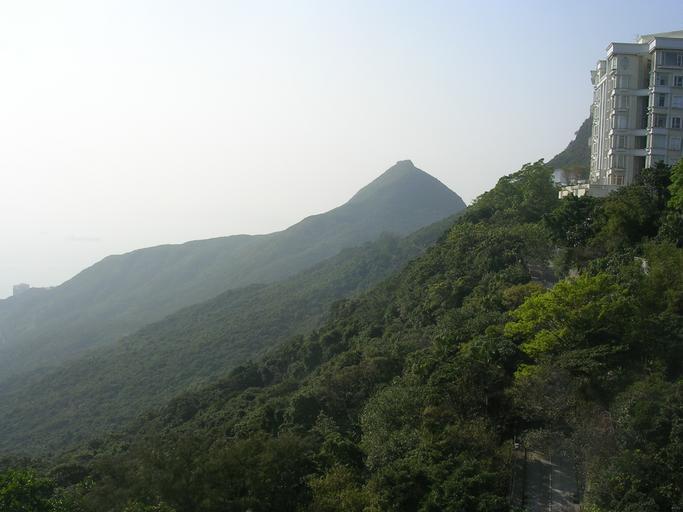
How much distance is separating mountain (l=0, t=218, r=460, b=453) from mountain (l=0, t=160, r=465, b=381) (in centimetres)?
1417

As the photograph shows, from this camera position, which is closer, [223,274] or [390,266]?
[390,266]

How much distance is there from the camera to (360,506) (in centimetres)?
1090

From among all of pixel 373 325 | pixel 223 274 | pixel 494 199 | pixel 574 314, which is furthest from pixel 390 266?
pixel 574 314

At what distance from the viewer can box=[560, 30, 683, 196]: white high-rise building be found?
26.5 metres

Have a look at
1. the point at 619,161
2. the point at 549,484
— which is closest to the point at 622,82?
the point at 619,161

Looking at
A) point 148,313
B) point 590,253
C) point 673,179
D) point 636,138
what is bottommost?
point 148,313

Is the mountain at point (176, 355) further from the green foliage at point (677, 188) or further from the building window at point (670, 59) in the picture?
the green foliage at point (677, 188)

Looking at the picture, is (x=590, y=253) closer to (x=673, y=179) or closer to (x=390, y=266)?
(x=673, y=179)

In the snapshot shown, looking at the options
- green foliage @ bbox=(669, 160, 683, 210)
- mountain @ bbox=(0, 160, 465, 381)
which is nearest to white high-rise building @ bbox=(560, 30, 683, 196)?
green foliage @ bbox=(669, 160, 683, 210)

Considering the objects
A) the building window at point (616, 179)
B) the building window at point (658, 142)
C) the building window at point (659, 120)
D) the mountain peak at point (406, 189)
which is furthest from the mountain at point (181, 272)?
the building window at point (659, 120)

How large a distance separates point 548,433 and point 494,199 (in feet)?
79.8

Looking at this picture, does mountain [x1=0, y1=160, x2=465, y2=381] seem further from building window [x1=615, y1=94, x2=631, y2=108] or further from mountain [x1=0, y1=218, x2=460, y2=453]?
building window [x1=615, y1=94, x2=631, y2=108]

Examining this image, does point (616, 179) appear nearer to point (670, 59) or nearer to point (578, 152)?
point (670, 59)

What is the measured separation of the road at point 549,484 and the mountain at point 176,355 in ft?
111
